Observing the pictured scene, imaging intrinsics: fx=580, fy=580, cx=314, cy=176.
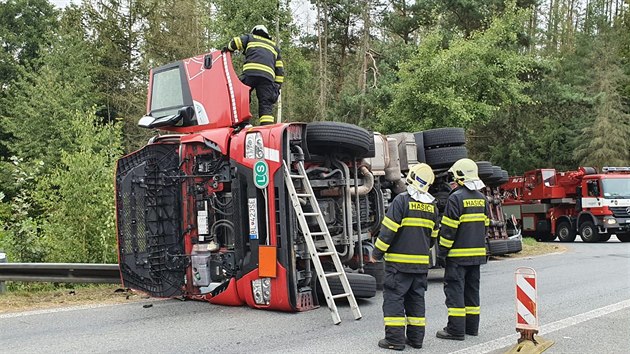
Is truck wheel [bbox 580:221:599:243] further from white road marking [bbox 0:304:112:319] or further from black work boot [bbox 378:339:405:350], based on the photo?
white road marking [bbox 0:304:112:319]

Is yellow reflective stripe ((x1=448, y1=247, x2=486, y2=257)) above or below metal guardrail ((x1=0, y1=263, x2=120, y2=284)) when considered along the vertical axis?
above

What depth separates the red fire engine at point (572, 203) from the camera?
19578mm

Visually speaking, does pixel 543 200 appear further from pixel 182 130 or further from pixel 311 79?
pixel 182 130

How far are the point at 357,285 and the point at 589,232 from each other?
52.1ft

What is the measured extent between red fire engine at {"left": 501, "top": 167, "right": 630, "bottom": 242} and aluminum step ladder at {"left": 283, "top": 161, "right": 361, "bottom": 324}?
15.8 metres

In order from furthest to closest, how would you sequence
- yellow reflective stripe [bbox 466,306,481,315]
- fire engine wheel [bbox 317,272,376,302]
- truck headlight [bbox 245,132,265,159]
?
fire engine wheel [bbox 317,272,376,302] < truck headlight [bbox 245,132,265,159] < yellow reflective stripe [bbox 466,306,481,315]

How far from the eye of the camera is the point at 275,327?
6.02 meters

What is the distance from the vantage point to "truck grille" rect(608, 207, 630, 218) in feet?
63.8

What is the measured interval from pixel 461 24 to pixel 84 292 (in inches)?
946

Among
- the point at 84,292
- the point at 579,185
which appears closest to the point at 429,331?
the point at 84,292

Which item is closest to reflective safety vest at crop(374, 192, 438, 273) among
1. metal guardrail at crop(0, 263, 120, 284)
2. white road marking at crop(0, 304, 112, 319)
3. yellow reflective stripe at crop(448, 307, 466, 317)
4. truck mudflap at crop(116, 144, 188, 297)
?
yellow reflective stripe at crop(448, 307, 466, 317)

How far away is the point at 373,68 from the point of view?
26.2 meters

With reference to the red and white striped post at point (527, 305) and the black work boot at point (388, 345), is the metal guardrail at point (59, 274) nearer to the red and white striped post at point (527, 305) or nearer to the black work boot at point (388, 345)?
the black work boot at point (388, 345)

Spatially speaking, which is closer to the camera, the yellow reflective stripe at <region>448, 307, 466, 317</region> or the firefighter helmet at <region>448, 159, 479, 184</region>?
the yellow reflective stripe at <region>448, 307, 466, 317</region>
